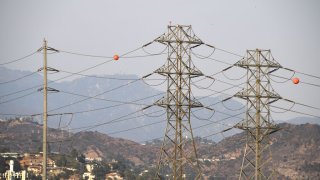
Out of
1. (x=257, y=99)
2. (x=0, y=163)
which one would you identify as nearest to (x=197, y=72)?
(x=257, y=99)

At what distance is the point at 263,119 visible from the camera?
82.8 metres

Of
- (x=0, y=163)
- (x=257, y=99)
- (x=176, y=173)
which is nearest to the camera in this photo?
(x=176, y=173)

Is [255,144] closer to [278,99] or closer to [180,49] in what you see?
[278,99]

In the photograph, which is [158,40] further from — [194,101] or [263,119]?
[263,119]

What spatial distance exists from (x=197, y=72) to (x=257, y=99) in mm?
7870

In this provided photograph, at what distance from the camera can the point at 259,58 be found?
8344cm

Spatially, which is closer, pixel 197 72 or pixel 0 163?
pixel 197 72

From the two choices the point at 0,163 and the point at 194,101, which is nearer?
the point at 194,101

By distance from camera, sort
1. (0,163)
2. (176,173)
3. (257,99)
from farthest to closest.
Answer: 1. (0,163)
2. (257,99)
3. (176,173)

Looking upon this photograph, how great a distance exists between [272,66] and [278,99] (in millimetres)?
3775

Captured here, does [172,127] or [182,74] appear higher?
[182,74]

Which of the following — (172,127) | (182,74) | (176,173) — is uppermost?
(182,74)

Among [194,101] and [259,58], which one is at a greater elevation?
[259,58]


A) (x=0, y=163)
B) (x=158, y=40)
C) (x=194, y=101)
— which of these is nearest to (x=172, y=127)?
(x=194, y=101)
